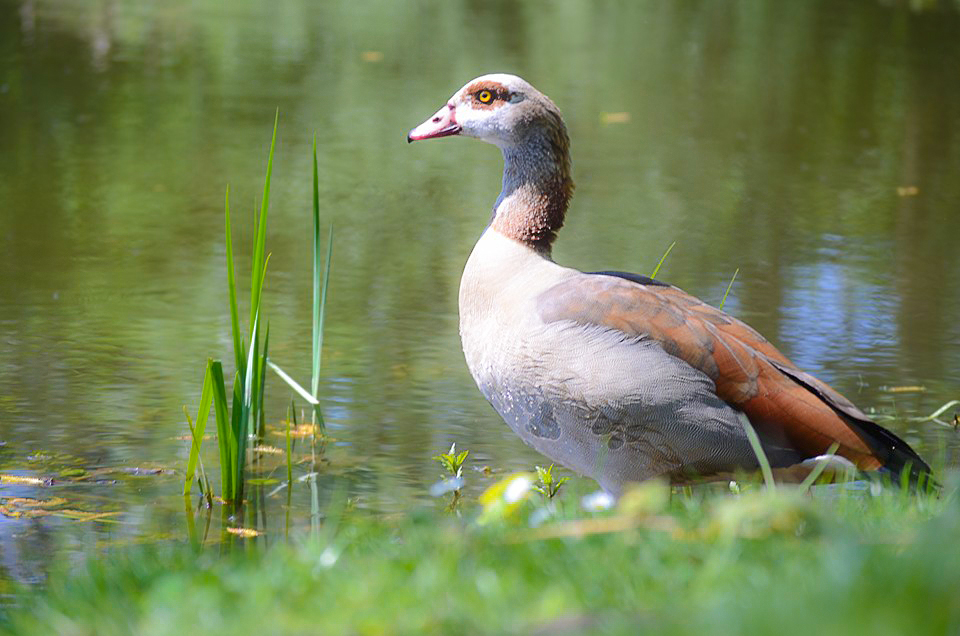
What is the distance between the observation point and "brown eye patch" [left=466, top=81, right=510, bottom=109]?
214 inches

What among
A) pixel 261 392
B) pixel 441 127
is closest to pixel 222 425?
pixel 261 392

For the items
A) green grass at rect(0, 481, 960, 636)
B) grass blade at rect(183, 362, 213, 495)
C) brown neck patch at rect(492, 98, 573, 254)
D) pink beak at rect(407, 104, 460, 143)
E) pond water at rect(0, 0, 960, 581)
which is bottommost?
pond water at rect(0, 0, 960, 581)

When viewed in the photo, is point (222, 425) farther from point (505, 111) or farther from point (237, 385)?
point (505, 111)

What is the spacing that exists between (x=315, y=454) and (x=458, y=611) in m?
3.29

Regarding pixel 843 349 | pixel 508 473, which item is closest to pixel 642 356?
pixel 508 473

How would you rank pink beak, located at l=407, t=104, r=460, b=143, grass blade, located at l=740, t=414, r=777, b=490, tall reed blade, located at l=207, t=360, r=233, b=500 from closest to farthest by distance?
grass blade, located at l=740, t=414, r=777, b=490 < tall reed blade, located at l=207, t=360, r=233, b=500 < pink beak, located at l=407, t=104, r=460, b=143

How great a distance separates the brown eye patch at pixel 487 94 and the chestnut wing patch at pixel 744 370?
1.01 metres

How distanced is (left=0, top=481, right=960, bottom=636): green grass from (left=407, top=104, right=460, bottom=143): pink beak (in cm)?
250

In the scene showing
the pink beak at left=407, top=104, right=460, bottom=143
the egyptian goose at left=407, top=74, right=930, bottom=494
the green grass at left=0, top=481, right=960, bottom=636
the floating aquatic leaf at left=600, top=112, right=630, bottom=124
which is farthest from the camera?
the floating aquatic leaf at left=600, top=112, right=630, bottom=124

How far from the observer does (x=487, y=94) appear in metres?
5.47

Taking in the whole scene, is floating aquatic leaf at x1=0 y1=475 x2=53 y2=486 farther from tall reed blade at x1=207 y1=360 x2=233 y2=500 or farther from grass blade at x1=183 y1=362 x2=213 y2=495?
tall reed blade at x1=207 y1=360 x2=233 y2=500

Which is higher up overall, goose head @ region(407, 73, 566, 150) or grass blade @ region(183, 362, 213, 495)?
goose head @ region(407, 73, 566, 150)

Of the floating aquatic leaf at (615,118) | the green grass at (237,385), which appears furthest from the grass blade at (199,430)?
the floating aquatic leaf at (615,118)

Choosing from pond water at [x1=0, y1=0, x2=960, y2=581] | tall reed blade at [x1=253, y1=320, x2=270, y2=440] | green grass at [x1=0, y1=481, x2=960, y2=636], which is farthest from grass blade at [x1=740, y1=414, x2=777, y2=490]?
tall reed blade at [x1=253, y1=320, x2=270, y2=440]
